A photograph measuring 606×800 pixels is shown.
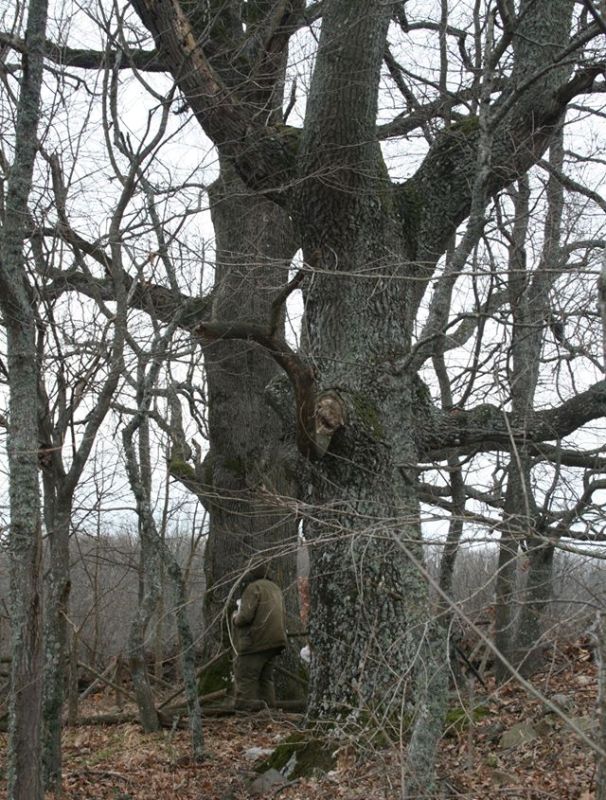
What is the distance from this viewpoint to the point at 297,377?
268 inches

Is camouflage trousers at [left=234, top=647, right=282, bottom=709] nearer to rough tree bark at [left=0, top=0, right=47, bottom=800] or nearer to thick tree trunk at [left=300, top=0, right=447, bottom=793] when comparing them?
thick tree trunk at [left=300, top=0, right=447, bottom=793]

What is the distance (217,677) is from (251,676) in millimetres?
1042

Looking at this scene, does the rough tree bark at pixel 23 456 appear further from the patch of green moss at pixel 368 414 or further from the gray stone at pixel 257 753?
the gray stone at pixel 257 753

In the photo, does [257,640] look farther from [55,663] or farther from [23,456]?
[23,456]

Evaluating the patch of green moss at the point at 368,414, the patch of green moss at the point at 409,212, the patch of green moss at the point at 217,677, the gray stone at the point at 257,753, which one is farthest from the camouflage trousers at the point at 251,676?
the patch of green moss at the point at 409,212

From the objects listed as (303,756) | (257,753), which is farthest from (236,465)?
(303,756)

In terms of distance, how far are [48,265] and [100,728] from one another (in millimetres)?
5989

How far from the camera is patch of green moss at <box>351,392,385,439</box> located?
7098mm

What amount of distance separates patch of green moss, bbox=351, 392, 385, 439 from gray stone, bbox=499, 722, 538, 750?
8.03ft

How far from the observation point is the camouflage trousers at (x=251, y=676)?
982 cm

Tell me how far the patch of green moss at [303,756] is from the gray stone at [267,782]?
6 centimetres

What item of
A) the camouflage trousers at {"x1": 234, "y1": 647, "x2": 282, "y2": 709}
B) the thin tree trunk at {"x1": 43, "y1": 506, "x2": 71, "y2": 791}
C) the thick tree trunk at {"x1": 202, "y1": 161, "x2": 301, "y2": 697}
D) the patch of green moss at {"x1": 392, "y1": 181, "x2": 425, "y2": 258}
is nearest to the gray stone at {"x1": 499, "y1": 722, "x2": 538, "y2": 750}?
the camouflage trousers at {"x1": 234, "y1": 647, "x2": 282, "y2": 709}

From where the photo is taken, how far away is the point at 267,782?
686 cm

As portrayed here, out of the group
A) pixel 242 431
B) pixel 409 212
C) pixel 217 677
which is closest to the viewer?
pixel 409 212
